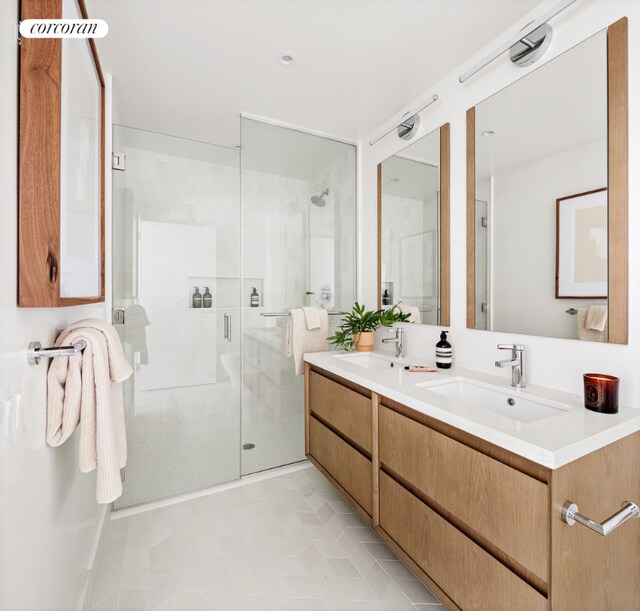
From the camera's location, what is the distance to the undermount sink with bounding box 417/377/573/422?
4.08 ft

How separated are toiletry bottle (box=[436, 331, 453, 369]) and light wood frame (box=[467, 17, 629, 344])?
0.66m

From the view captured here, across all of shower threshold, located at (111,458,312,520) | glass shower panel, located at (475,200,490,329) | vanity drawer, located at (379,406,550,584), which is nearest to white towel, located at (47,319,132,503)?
vanity drawer, located at (379,406,550,584)

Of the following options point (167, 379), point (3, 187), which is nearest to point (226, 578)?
point (167, 379)

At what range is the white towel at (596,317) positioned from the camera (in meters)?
1.22

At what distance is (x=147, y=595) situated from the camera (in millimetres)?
1410

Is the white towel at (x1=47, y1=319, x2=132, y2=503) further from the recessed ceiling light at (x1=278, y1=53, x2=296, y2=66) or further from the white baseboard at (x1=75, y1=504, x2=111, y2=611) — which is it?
the recessed ceiling light at (x1=278, y1=53, x2=296, y2=66)

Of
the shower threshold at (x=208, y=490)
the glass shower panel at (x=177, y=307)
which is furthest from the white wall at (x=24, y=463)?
the glass shower panel at (x=177, y=307)

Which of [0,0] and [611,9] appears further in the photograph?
[611,9]

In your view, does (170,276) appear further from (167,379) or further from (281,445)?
(281,445)

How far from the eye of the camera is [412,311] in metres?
2.13

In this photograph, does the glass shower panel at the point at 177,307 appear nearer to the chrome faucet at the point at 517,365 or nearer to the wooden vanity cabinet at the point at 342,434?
the wooden vanity cabinet at the point at 342,434

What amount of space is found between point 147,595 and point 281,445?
113cm

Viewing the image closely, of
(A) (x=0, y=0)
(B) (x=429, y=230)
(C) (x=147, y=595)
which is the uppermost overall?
(A) (x=0, y=0)

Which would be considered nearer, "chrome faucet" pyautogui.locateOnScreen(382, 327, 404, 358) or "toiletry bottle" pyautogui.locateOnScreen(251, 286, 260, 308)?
"chrome faucet" pyautogui.locateOnScreen(382, 327, 404, 358)
